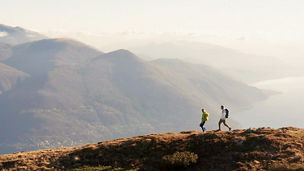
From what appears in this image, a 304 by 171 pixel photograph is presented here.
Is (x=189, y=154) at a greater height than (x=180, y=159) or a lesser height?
greater

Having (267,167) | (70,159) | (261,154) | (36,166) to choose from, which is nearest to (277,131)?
(261,154)

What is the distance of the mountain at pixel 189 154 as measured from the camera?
81.5ft

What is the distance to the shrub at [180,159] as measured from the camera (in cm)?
2469

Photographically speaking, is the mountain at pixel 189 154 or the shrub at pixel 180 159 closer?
the shrub at pixel 180 159

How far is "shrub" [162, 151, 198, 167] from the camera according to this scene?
24.7 metres

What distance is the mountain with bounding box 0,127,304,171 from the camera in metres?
24.8

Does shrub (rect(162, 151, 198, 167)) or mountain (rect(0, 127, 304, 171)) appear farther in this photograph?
mountain (rect(0, 127, 304, 171))

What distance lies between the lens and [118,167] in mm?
25891

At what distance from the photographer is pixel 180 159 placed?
2489 cm

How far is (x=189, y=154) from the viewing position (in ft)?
84.2

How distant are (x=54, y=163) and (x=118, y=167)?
573cm

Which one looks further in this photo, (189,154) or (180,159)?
(189,154)

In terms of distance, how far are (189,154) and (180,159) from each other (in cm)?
109

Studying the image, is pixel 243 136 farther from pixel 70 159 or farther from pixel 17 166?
pixel 17 166
